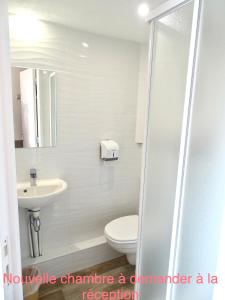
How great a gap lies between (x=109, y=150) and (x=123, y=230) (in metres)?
0.83

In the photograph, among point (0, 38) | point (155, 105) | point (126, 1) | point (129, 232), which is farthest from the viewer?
point (129, 232)

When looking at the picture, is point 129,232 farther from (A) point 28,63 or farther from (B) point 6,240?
(A) point 28,63

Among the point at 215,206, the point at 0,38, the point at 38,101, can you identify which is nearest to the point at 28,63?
the point at 38,101

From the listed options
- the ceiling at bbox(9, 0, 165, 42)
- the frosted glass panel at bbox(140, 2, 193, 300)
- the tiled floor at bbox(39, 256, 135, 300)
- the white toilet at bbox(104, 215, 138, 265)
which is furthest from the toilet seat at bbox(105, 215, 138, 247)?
the ceiling at bbox(9, 0, 165, 42)

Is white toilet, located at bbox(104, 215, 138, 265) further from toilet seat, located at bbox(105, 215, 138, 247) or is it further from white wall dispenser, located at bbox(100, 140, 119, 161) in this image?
white wall dispenser, located at bbox(100, 140, 119, 161)

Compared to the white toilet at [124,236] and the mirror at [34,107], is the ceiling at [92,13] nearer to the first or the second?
the mirror at [34,107]

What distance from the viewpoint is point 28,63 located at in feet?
6.10

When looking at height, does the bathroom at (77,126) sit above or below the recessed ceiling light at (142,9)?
below

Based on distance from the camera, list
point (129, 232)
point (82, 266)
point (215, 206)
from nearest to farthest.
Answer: point (215, 206), point (129, 232), point (82, 266)

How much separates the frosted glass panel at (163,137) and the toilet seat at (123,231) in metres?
0.77

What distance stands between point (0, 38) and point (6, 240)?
0.67 m

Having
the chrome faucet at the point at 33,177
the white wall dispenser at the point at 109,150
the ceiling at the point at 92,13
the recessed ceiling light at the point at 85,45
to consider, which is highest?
the ceiling at the point at 92,13

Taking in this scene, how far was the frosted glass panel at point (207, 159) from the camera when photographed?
771 mm

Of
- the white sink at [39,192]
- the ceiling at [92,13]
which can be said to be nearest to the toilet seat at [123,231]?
the white sink at [39,192]
